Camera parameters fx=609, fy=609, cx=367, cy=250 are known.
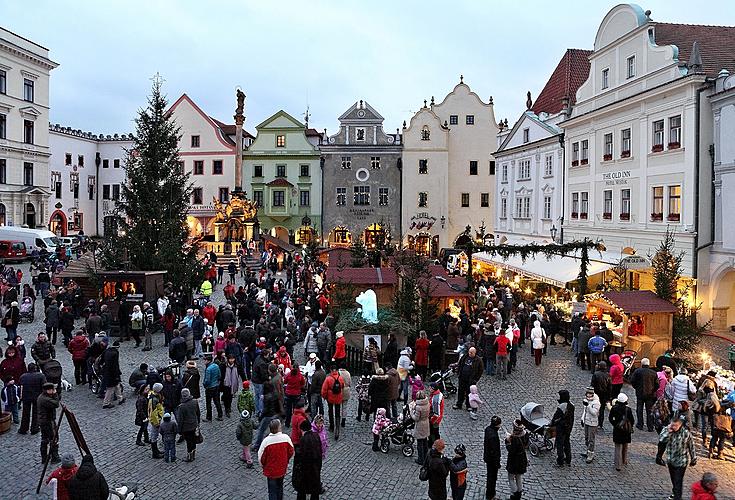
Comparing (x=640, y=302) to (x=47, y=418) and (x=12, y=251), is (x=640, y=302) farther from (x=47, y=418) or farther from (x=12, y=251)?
(x=12, y=251)

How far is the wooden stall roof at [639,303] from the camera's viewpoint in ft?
55.3

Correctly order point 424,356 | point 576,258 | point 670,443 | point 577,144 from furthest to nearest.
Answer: point 577,144
point 576,258
point 424,356
point 670,443

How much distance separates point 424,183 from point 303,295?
28778 mm

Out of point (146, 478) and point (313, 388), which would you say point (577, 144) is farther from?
point (146, 478)

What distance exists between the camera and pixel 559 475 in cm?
1011

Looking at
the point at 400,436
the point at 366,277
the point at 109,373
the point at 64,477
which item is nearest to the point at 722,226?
the point at 366,277

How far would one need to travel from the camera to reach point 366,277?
21.8 m

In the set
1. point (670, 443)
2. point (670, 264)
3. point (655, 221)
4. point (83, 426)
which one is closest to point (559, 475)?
point (670, 443)

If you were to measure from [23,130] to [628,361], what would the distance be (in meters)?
48.8

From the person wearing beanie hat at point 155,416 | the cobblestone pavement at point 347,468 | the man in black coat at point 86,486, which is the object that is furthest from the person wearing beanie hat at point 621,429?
the man in black coat at point 86,486

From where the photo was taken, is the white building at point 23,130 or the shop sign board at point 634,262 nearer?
the shop sign board at point 634,262

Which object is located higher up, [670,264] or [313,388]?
[670,264]

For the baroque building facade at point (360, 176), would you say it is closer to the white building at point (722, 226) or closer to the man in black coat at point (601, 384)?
the white building at point (722, 226)

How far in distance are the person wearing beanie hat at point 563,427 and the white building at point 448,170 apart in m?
39.9
